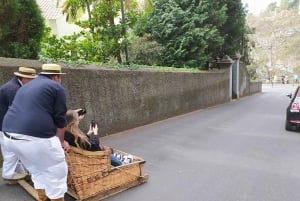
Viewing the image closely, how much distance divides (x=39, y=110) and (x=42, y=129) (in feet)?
0.75

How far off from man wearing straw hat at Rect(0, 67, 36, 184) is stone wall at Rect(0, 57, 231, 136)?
1537 millimetres

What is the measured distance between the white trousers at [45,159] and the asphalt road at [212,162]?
1.04 metres

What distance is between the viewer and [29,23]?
8.43 meters

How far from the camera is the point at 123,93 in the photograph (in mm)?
10648

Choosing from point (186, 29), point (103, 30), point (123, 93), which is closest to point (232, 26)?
point (186, 29)

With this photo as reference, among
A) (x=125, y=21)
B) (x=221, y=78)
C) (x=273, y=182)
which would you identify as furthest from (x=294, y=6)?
(x=273, y=182)

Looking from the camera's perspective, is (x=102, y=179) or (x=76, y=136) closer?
(x=76, y=136)

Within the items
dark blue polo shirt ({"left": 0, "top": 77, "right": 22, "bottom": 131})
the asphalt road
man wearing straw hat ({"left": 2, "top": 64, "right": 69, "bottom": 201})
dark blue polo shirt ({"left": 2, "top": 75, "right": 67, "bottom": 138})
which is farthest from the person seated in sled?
dark blue polo shirt ({"left": 0, "top": 77, "right": 22, "bottom": 131})

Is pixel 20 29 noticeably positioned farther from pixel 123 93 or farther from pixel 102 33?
pixel 102 33

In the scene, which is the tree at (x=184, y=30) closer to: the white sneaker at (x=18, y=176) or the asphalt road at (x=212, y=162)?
the asphalt road at (x=212, y=162)

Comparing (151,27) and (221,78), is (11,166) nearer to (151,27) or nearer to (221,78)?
(151,27)

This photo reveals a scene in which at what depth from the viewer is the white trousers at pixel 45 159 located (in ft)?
13.1

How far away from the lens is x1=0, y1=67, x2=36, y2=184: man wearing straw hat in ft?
17.0

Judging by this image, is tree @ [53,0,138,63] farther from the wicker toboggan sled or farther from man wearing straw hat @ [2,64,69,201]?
man wearing straw hat @ [2,64,69,201]
